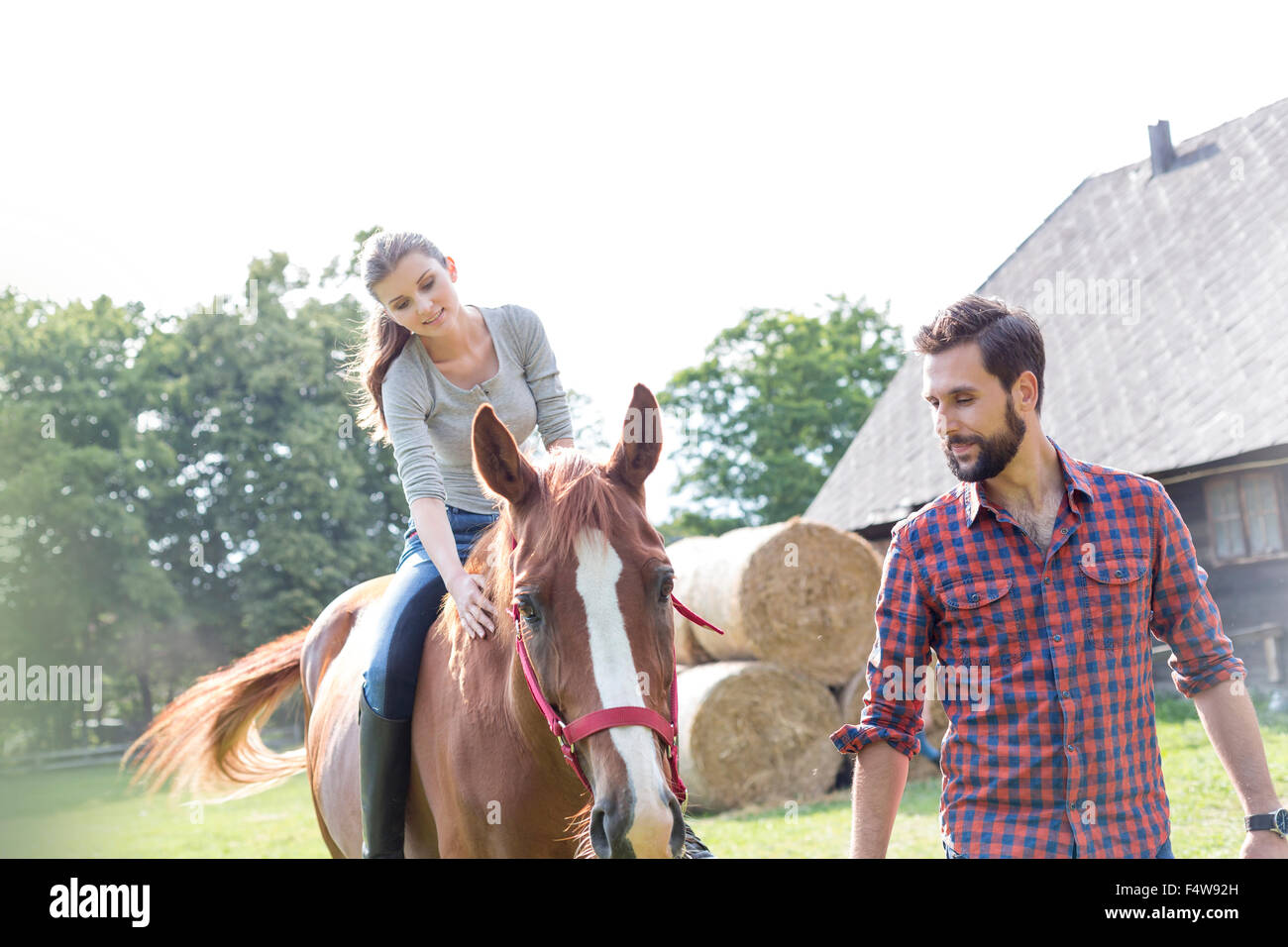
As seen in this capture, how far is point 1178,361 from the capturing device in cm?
1223

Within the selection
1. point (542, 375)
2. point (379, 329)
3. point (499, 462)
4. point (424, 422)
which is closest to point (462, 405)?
point (424, 422)

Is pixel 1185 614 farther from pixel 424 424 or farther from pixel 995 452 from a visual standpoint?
pixel 424 424

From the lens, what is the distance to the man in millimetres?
2246

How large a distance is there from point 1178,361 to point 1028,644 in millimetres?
11293

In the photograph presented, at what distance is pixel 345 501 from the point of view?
2827 cm

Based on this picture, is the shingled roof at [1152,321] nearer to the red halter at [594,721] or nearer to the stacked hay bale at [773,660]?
the stacked hay bale at [773,660]

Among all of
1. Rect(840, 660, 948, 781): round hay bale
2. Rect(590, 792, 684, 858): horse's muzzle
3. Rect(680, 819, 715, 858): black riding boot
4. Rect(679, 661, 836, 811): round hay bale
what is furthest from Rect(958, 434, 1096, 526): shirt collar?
Rect(840, 660, 948, 781): round hay bale

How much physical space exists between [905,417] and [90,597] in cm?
2131

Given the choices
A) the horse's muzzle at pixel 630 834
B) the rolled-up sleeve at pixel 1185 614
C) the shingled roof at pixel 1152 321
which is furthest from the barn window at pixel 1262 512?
the horse's muzzle at pixel 630 834

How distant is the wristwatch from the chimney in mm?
15400

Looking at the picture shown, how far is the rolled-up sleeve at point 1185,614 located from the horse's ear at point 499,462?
1.43m

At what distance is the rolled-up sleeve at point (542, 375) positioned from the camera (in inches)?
133
